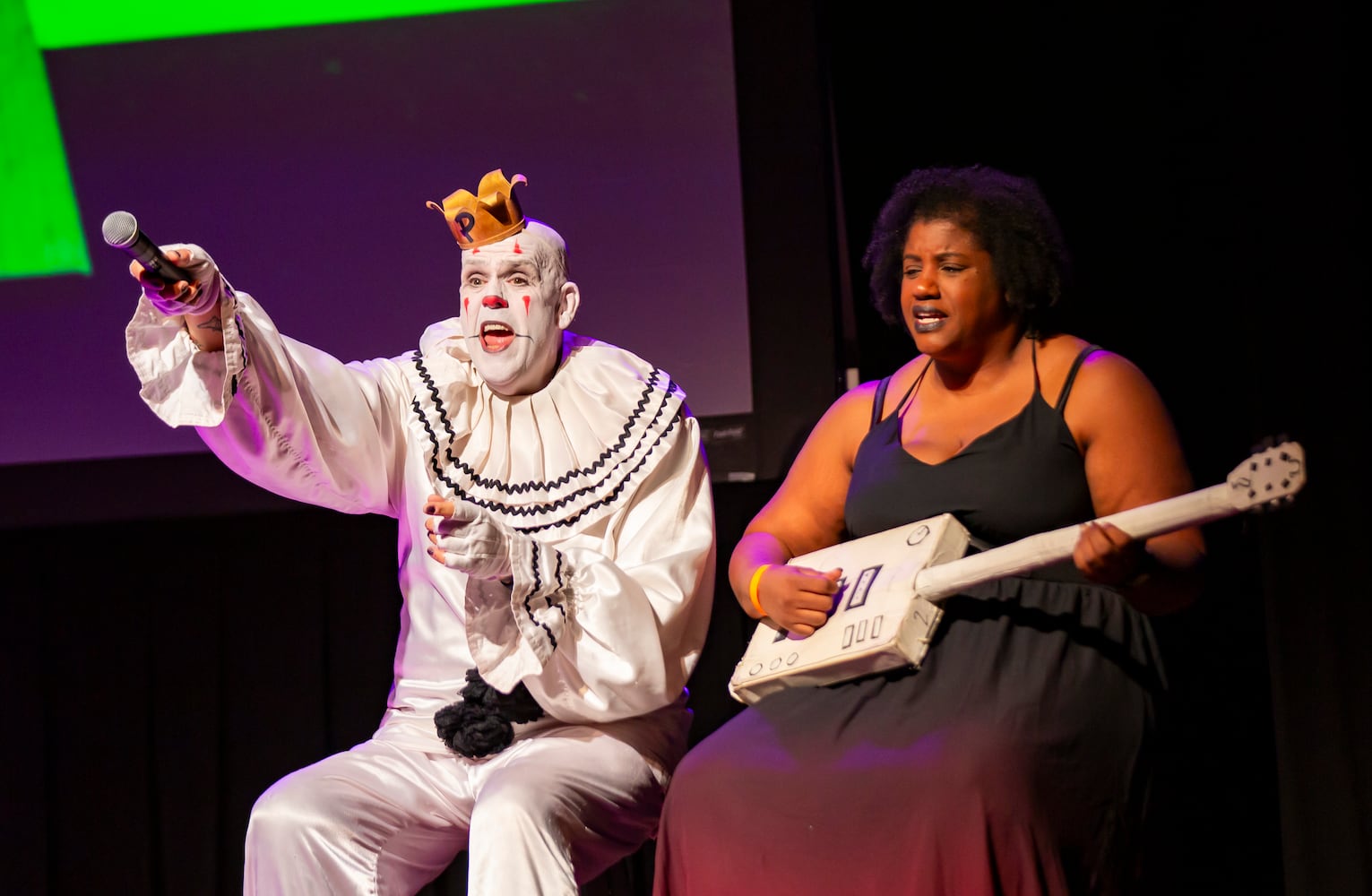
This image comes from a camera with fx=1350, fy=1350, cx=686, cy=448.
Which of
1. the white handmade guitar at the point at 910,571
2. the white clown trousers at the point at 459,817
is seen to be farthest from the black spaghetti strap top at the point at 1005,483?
the white clown trousers at the point at 459,817

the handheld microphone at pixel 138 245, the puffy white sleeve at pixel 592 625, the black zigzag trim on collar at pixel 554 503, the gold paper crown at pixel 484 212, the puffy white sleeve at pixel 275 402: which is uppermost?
the gold paper crown at pixel 484 212

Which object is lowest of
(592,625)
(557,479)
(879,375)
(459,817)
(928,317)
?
(459,817)

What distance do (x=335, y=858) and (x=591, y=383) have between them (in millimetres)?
1088

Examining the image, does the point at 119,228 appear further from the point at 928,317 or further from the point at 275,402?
the point at 928,317

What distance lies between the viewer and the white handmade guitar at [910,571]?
1.87 metres

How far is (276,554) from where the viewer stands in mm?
3684

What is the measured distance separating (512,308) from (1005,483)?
112cm

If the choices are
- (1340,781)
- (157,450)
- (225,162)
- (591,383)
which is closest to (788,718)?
(591,383)

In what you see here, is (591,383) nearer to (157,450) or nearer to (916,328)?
(916,328)

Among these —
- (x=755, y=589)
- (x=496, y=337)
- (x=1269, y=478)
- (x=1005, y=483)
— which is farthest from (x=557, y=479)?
(x=1269, y=478)

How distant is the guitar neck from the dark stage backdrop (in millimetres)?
1178

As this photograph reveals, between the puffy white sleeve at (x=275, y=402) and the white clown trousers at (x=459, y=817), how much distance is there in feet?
1.88

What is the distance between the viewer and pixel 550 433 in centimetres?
286

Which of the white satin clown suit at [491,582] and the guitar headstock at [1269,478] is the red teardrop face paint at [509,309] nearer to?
the white satin clown suit at [491,582]
